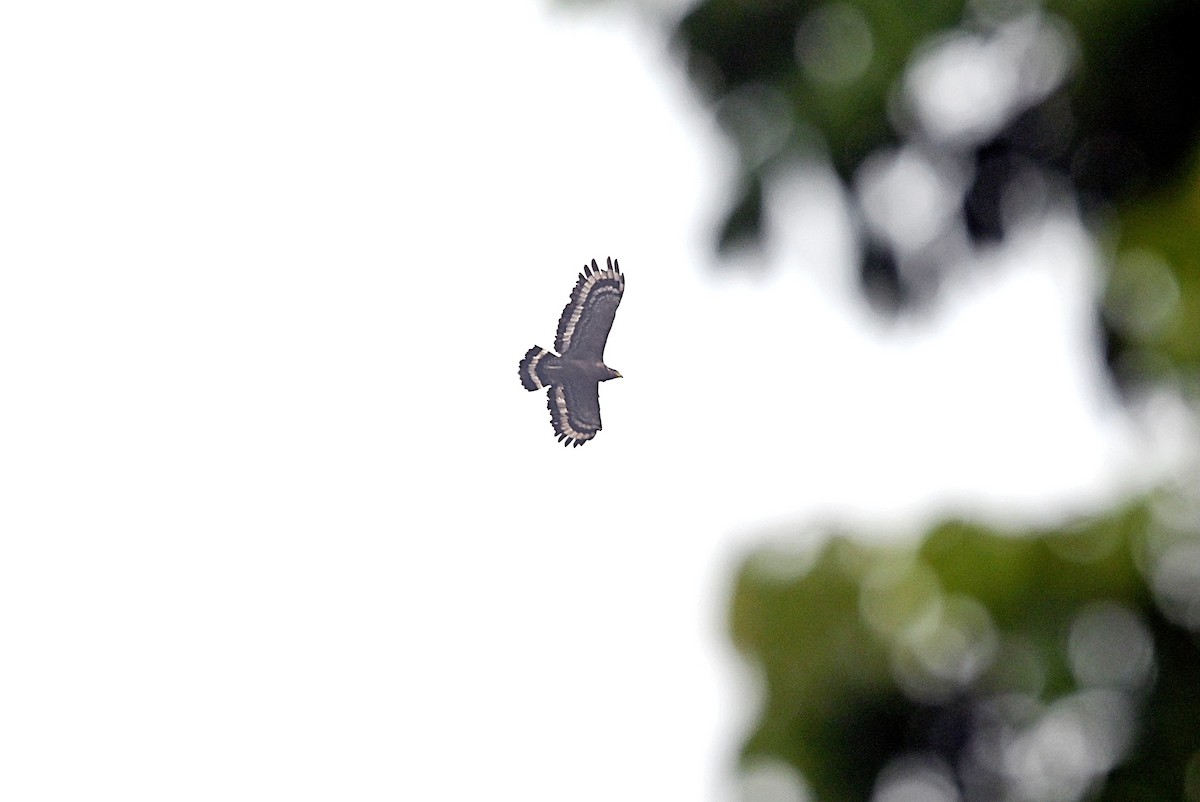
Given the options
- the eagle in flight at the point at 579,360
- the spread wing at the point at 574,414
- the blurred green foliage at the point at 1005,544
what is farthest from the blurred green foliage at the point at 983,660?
the spread wing at the point at 574,414

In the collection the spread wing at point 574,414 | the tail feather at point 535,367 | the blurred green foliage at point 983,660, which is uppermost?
the tail feather at point 535,367

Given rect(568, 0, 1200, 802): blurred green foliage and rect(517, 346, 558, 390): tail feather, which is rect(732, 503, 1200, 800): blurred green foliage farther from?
rect(517, 346, 558, 390): tail feather

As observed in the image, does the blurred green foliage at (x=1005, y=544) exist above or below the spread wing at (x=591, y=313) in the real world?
below

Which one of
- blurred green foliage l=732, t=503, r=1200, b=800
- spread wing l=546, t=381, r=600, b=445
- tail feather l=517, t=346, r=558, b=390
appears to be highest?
tail feather l=517, t=346, r=558, b=390

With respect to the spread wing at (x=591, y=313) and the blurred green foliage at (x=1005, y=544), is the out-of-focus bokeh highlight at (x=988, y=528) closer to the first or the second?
the blurred green foliage at (x=1005, y=544)

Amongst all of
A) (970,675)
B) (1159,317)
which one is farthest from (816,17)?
(970,675)

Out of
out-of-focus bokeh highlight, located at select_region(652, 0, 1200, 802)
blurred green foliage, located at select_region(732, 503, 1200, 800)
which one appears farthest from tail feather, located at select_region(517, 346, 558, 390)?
blurred green foliage, located at select_region(732, 503, 1200, 800)
